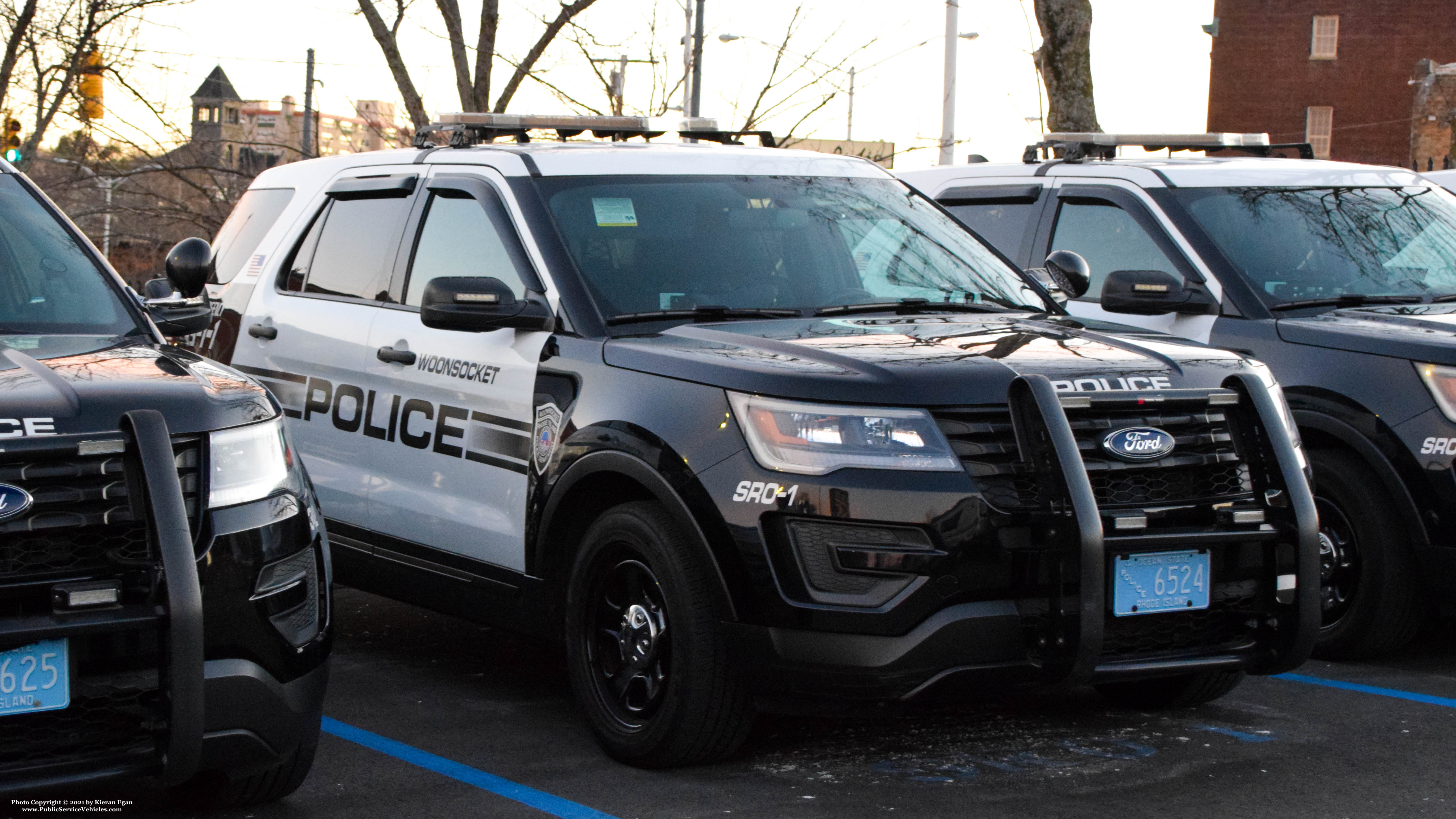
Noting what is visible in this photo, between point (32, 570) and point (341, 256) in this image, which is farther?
point (341, 256)

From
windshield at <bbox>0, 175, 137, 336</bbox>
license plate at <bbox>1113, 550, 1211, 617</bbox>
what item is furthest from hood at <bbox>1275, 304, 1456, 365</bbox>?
windshield at <bbox>0, 175, 137, 336</bbox>

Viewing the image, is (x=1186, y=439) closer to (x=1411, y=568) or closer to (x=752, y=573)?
(x=752, y=573)

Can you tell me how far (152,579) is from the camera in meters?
3.71

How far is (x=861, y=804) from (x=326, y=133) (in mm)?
21893

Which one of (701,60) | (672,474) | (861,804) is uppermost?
(701,60)

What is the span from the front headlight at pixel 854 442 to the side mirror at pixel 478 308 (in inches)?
45.2

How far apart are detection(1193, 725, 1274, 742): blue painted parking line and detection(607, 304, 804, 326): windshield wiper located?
185 centimetres

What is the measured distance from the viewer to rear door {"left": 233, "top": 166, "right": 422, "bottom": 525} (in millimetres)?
6211

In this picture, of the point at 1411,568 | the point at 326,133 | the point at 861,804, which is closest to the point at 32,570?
the point at 861,804

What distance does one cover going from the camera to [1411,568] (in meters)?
6.25

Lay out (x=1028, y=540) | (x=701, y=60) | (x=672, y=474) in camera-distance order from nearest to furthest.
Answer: (x=1028, y=540) < (x=672, y=474) < (x=701, y=60)

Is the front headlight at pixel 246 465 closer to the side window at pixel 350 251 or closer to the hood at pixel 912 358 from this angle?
the hood at pixel 912 358

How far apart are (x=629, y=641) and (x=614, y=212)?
153 centimetres

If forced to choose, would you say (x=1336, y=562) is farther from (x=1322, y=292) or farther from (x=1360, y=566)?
(x=1322, y=292)
